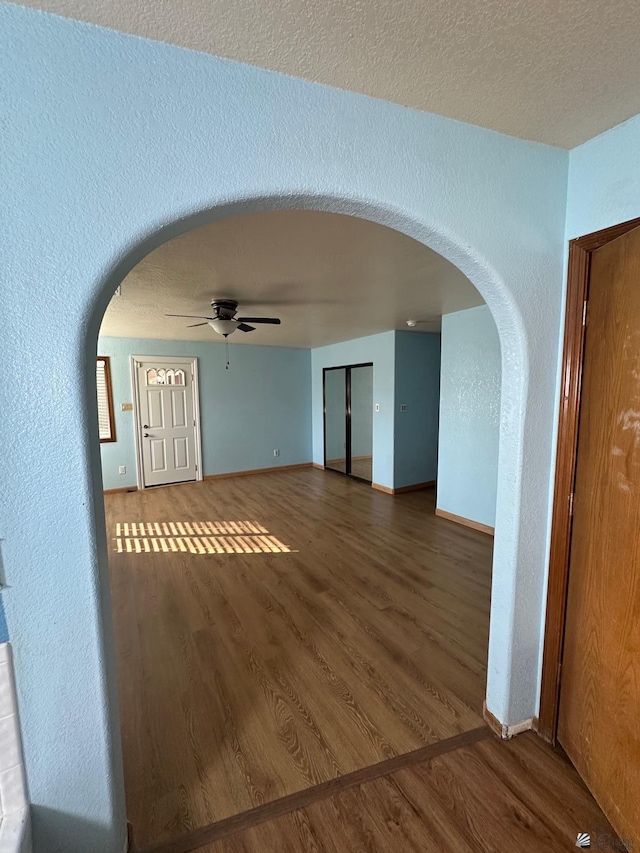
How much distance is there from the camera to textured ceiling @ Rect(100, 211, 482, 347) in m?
2.01

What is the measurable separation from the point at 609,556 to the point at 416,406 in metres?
4.14

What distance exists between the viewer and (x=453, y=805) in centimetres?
131

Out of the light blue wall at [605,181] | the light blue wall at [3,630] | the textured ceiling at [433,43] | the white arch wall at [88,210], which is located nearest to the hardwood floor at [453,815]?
the white arch wall at [88,210]

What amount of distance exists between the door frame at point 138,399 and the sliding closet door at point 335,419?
2217 mm

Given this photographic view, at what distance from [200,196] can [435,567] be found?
3.04 meters

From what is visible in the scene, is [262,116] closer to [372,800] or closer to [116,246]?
[116,246]

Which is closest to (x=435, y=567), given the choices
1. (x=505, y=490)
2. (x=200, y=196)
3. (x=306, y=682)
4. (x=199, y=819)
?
(x=306, y=682)

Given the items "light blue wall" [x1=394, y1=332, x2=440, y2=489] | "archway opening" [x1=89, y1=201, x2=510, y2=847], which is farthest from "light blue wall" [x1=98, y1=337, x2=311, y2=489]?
"light blue wall" [x1=394, y1=332, x2=440, y2=489]

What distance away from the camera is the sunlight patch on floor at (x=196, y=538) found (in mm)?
3520

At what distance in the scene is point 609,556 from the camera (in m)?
1.26

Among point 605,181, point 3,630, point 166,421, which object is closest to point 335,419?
point 166,421

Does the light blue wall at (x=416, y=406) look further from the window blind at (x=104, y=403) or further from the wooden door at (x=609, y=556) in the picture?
the window blind at (x=104, y=403)

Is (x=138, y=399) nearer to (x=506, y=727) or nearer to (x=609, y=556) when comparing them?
(x=506, y=727)

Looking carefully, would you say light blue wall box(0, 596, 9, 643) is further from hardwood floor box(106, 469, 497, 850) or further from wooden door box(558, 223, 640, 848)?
wooden door box(558, 223, 640, 848)
